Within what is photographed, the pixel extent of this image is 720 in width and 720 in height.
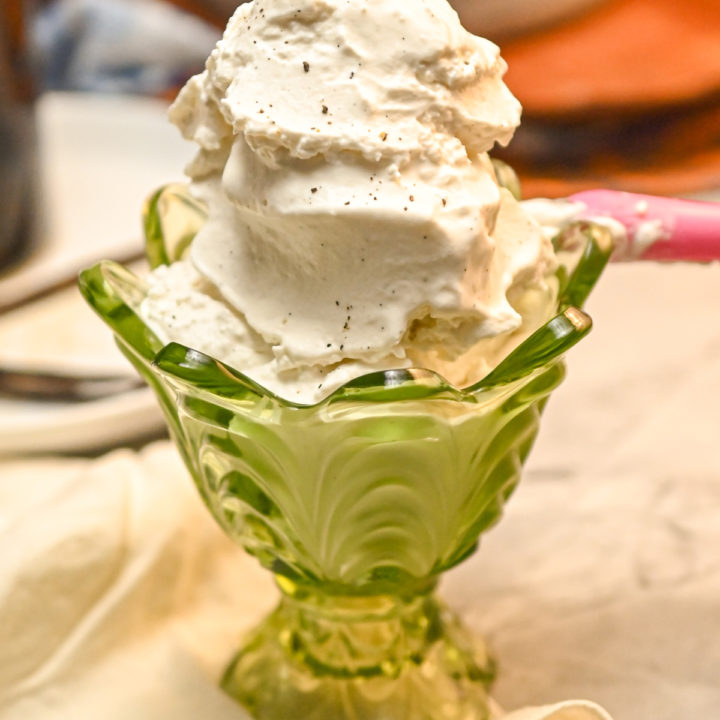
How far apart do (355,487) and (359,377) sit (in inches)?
4.0

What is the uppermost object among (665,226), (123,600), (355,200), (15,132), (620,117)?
(355,200)

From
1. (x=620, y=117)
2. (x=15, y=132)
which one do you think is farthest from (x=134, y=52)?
(x=620, y=117)

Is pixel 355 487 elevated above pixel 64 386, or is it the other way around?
pixel 355 487

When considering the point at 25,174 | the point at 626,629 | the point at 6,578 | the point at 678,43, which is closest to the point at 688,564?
the point at 626,629

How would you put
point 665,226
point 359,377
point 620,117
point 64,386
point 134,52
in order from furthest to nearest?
point 134,52
point 620,117
point 64,386
point 665,226
point 359,377

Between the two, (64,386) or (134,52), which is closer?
(64,386)

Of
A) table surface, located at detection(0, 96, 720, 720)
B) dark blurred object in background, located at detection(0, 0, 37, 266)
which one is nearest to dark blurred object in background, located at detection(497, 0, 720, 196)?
table surface, located at detection(0, 96, 720, 720)

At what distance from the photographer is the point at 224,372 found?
0.57 metres

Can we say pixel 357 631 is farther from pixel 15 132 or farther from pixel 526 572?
pixel 15 132

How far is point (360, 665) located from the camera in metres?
0.78

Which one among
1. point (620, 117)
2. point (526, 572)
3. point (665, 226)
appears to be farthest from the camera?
point (620, 117)

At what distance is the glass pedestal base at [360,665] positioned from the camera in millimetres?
758

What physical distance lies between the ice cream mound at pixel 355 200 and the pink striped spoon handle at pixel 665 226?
130 mm

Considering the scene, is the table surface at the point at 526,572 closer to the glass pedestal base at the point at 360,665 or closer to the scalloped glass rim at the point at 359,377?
the glass pedestal base at the point at 360,665
